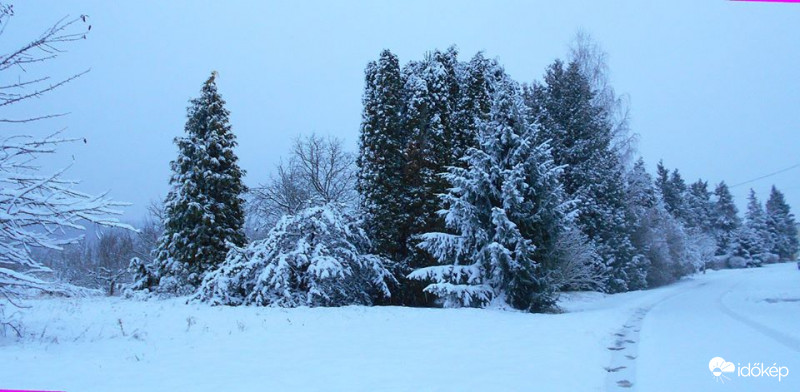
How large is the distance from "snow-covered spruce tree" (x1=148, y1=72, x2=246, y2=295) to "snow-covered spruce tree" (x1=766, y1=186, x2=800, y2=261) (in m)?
67.8

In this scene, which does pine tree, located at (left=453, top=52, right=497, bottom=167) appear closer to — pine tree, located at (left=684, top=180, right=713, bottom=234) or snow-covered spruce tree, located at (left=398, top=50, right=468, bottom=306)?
snow-covered spruce tree, located at (left=398, top=50, right=468, bottom=306)

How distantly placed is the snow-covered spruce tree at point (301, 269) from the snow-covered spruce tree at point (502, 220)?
2.71 meters

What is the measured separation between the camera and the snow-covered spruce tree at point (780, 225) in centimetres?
6041

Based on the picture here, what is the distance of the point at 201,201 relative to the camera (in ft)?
60.5

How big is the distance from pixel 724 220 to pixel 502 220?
61.4 meters

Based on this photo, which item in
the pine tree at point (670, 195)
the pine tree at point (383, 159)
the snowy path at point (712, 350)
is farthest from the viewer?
the pine tree at point (670, 195)

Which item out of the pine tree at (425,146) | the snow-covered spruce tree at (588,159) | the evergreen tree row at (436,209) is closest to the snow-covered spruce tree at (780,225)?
the evergreen tree row at (436,209)

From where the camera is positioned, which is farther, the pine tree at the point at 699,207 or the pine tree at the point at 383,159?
the pine tree at the point at 699,207

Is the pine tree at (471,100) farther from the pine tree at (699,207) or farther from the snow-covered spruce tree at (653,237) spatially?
the pine tree at (699,207)

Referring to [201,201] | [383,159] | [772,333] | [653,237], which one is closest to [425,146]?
[383,159]

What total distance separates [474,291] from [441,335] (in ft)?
18.3

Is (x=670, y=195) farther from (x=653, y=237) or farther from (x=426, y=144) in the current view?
(x=426, y=144)

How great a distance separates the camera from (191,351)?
22.5 ft

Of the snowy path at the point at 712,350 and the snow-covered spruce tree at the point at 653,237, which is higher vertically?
the snow-covered spruce tree at the point at 653,237
